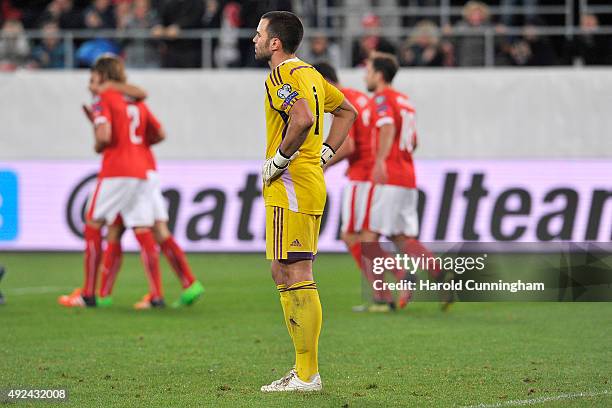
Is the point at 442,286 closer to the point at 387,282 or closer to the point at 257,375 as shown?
the point at 387,282

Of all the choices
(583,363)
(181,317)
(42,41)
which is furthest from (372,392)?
(42,41)

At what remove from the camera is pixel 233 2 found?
2002 centimetres

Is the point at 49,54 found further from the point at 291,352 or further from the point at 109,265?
the point at 291,352

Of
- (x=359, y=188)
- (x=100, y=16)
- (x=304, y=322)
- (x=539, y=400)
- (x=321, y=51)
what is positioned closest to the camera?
(x=539, y=400)

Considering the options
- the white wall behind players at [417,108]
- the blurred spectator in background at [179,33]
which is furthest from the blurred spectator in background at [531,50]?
the blurred spectator in background at [179,33]

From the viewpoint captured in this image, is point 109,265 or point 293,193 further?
point 109,265

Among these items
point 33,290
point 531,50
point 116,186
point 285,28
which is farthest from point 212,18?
point 285,28

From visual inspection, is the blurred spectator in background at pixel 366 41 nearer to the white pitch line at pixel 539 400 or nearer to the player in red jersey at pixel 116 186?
the player in red jersey at pixel 116 186

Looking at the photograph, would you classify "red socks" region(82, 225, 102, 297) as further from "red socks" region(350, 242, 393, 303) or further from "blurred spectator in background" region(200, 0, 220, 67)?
"blurred spectator in background" region(200, 0, 220, 67)

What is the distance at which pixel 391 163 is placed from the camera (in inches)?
445

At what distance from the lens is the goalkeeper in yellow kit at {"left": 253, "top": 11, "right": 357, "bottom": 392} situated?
6.85 m

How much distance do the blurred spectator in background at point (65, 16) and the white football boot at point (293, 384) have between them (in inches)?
538

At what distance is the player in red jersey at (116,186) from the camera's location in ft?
37.2

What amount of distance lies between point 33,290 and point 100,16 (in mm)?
7460
